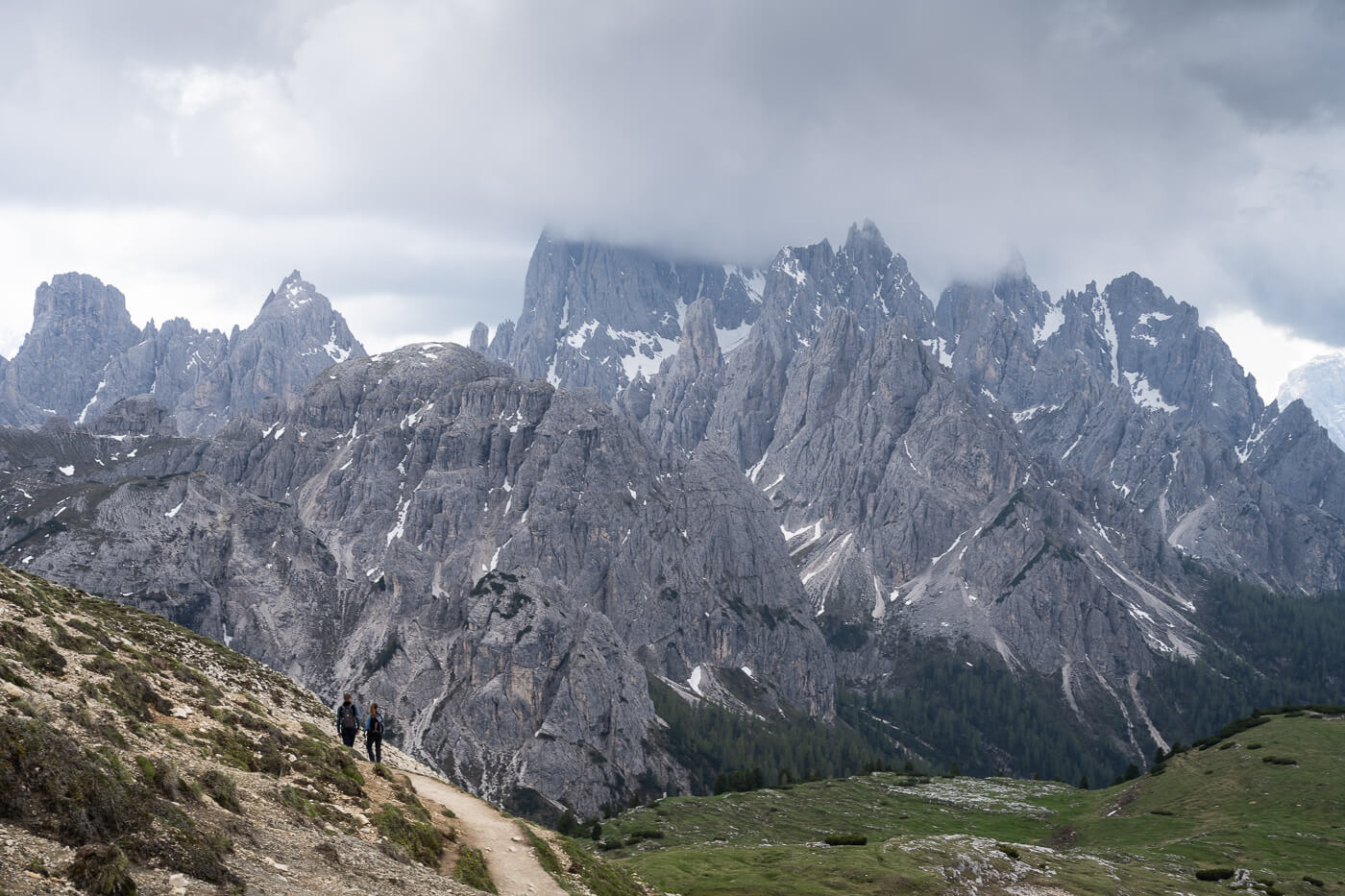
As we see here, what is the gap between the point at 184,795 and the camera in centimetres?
3080

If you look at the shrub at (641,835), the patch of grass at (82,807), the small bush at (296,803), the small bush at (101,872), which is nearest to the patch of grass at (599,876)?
the small bush at (296,803)

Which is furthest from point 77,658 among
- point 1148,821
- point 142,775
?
point 1148,821

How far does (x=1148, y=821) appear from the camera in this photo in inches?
4614

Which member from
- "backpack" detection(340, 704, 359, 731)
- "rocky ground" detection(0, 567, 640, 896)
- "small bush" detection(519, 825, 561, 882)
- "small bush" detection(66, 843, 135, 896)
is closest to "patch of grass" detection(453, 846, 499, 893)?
"rocky ground" detection(0, 567, 640, 896)

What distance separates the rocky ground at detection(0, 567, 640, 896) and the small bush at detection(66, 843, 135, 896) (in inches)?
1.3

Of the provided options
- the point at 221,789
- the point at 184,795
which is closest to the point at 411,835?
the point at 221,789

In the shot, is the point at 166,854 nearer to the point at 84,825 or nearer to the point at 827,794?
the point at 84,825

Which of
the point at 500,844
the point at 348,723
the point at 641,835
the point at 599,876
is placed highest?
the point at 348,723

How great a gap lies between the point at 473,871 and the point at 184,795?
12.5m

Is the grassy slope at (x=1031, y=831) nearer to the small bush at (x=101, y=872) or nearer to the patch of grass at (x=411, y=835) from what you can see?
the patch of grass at (x=411, y=835)

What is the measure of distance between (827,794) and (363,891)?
128m

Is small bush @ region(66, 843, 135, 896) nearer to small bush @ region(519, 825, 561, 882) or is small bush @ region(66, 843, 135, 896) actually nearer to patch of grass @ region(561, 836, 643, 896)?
small bush @ region(519, 825, 561, 882)

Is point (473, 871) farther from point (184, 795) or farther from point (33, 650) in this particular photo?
point (33, 650)

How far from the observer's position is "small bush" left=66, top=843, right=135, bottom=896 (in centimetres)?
2255
